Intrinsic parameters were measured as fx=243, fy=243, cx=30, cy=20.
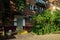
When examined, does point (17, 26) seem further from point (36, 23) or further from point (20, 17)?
point (36, 23)

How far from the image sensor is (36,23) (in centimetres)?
3256

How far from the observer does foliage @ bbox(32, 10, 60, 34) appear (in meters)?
31.3

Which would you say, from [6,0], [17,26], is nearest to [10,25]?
[17,26]

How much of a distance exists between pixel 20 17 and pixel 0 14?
9.47 metres

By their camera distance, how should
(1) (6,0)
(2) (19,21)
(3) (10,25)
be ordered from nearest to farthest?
(1) (6,0) → (3) (10,25) → (2) (19,21)

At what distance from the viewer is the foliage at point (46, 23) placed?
103 ft

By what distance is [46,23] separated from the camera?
32.8m

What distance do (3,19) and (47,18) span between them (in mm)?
5923

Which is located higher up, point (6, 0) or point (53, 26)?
point (6, 0)

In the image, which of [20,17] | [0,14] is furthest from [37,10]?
[0,14]

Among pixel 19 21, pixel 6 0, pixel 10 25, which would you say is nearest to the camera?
pixel 6 0

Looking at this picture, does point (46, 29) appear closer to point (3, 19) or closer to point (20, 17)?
point (3, 19)

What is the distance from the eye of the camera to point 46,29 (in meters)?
31.3

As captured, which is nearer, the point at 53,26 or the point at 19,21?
the point at 53,26
